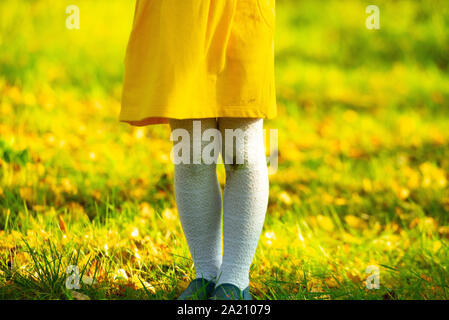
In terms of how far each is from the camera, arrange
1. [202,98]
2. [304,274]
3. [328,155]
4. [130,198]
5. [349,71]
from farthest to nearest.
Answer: [349,71], [328,155], [130,198], [304,274], [202,98]

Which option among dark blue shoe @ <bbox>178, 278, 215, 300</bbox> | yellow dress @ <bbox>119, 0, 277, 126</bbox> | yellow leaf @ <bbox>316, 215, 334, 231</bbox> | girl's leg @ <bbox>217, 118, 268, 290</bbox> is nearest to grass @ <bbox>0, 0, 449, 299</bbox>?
yellow leaf @ <bbox>316, 215, 334, 231</bbox>

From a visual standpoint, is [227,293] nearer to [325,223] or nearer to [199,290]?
[199,290]

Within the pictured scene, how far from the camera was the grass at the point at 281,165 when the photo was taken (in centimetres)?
200

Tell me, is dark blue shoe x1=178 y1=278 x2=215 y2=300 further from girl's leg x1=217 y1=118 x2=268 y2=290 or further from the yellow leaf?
the yellow leaf

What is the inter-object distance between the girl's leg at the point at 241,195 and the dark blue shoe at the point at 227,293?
0.06 feet

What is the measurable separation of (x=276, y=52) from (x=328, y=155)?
236cm

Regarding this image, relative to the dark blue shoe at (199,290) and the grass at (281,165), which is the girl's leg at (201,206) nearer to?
the dark blue shoe at (199,290)

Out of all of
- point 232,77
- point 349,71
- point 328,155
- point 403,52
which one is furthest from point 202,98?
point 403,52

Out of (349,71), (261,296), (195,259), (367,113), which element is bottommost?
(261,296)

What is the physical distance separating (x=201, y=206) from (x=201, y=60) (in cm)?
44

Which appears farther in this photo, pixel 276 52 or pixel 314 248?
pixel 276 52

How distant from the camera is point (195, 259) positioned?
5.80ft

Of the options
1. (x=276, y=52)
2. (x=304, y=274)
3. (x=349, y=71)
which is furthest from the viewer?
(x=276, y=52)
